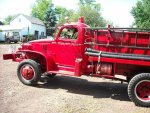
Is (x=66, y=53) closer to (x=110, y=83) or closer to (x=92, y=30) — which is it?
(x=92, y=30)

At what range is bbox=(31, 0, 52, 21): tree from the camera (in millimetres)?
94300

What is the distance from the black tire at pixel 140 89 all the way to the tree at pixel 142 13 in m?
24.4

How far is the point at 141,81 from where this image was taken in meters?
8.10

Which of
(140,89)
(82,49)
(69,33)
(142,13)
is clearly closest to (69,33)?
(69,33)

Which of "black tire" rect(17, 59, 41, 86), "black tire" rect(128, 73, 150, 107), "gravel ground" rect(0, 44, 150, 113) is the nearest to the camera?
"gravel ground" rect(0, 44, 150, 113)

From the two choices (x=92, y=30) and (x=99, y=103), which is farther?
(x=92, y=30)

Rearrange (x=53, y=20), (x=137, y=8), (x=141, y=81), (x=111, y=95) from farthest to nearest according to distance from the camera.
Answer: (x=53, y=20) → (x=137, y=8) → (x=111, y=95) → (x=141, y=81)

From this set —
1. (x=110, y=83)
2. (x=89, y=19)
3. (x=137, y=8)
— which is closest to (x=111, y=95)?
(x=110, y=83)

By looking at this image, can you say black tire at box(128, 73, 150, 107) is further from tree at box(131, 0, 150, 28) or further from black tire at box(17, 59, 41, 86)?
tree at box(131, 0, 150, 28)

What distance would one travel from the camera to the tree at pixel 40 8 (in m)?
94.3

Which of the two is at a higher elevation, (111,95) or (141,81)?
(141,81)

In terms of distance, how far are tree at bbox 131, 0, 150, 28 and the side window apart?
75.9 feet

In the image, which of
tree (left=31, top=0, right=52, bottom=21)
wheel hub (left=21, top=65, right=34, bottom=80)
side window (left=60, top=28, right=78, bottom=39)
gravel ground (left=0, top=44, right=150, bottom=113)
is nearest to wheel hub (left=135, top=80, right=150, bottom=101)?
gravel ground (left=0, top=44, right=150, bottom=113)

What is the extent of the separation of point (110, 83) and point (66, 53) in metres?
2.63
